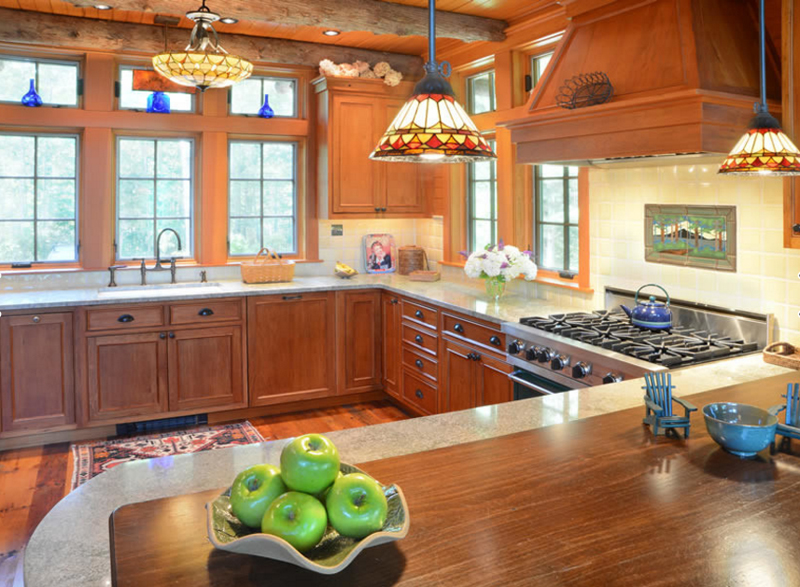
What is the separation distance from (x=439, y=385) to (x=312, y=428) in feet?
3.37

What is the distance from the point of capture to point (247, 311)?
16.1 ft

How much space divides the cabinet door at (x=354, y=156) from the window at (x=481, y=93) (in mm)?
773

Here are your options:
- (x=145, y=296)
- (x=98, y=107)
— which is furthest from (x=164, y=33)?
(x=145, y=296)

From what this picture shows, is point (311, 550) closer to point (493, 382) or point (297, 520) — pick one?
point (297, 520)

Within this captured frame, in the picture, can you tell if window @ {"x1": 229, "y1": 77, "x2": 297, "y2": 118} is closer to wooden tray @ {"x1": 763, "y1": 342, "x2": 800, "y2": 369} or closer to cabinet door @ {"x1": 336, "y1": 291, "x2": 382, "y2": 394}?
cabinet door @ {"x1": 336, "y1": 291, "x2": 382, "y2": 394}

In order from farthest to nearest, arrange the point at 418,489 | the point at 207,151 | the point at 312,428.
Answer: the point at 207,151, the point at 312,428, the point at 418,489

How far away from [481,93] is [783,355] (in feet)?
10.6

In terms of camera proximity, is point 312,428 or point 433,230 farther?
point 433,230

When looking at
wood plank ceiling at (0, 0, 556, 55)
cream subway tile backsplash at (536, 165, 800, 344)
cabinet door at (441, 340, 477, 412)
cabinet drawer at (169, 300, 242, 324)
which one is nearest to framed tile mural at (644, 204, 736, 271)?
cream subway tile backsplash at (536, 165, 800, 344)

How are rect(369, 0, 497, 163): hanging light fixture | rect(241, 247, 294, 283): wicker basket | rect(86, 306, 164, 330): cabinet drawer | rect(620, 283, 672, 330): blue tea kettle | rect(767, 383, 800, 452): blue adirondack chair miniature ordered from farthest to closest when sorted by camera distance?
rect(241, 247, 294, 283): wicker basket
rect(86, 306, 164, 330): cabinet drawer
rect(620, 283, 672, 330): blue tea kettle
rect(767, 383, 800, 452): blue adirondack chair miniature
rect(369, 0, 497, 163): hanging light fixture

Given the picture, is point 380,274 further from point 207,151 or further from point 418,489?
point 418,489

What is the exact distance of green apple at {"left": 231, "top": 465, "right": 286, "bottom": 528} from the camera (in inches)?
40.5

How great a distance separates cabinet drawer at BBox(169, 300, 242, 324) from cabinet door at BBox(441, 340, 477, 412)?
1575mm

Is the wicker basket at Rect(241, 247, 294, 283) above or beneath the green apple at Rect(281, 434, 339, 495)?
above
